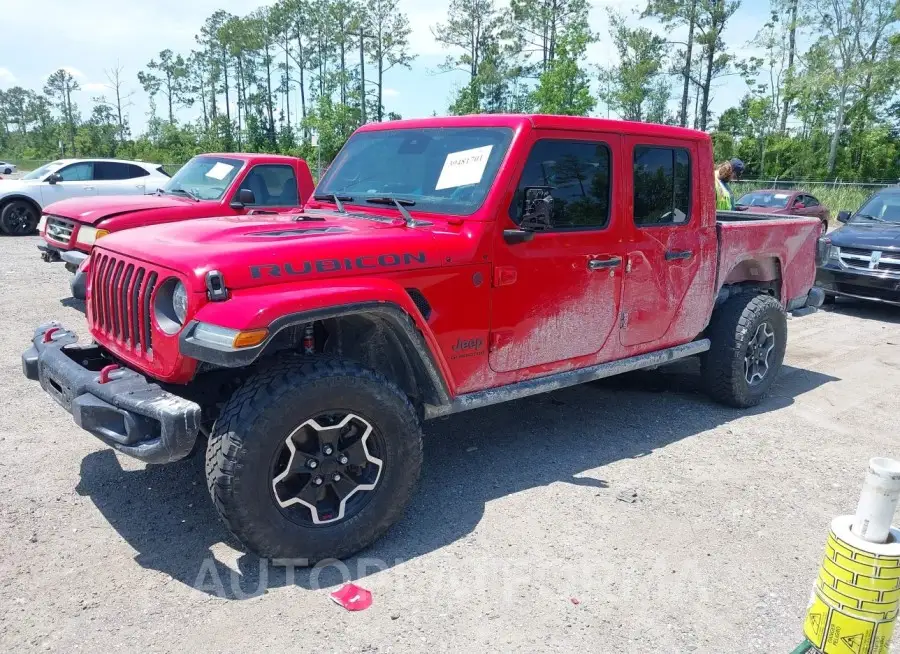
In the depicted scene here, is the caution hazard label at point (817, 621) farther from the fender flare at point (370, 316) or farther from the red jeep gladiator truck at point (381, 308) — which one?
the fender flare at point (370, 316)

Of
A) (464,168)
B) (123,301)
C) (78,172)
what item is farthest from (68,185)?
(464,168)

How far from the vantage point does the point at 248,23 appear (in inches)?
2099

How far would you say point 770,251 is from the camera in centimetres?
546

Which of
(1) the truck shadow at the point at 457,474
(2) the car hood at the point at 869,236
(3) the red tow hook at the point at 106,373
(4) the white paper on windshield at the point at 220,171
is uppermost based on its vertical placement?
(4) the white paper on windshield at the point at 220,171

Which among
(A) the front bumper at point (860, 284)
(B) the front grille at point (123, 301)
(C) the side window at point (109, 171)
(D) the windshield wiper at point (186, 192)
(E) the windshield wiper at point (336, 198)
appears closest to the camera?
(B) the front grille at point (123, 301)

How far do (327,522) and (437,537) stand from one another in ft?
1.93

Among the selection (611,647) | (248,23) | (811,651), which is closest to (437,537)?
(611,647)

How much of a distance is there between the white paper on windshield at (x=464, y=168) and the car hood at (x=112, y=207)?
190 inches

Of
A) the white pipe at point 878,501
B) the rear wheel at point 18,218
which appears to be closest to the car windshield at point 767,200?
the rear wheel at point 18,218

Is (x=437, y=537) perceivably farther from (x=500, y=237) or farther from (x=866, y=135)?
(x=866, y=135)

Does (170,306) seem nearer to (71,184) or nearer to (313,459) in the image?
(313,459)

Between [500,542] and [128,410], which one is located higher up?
[128,410]

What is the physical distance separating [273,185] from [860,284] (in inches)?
292

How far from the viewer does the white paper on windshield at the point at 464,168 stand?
12.3 ft
